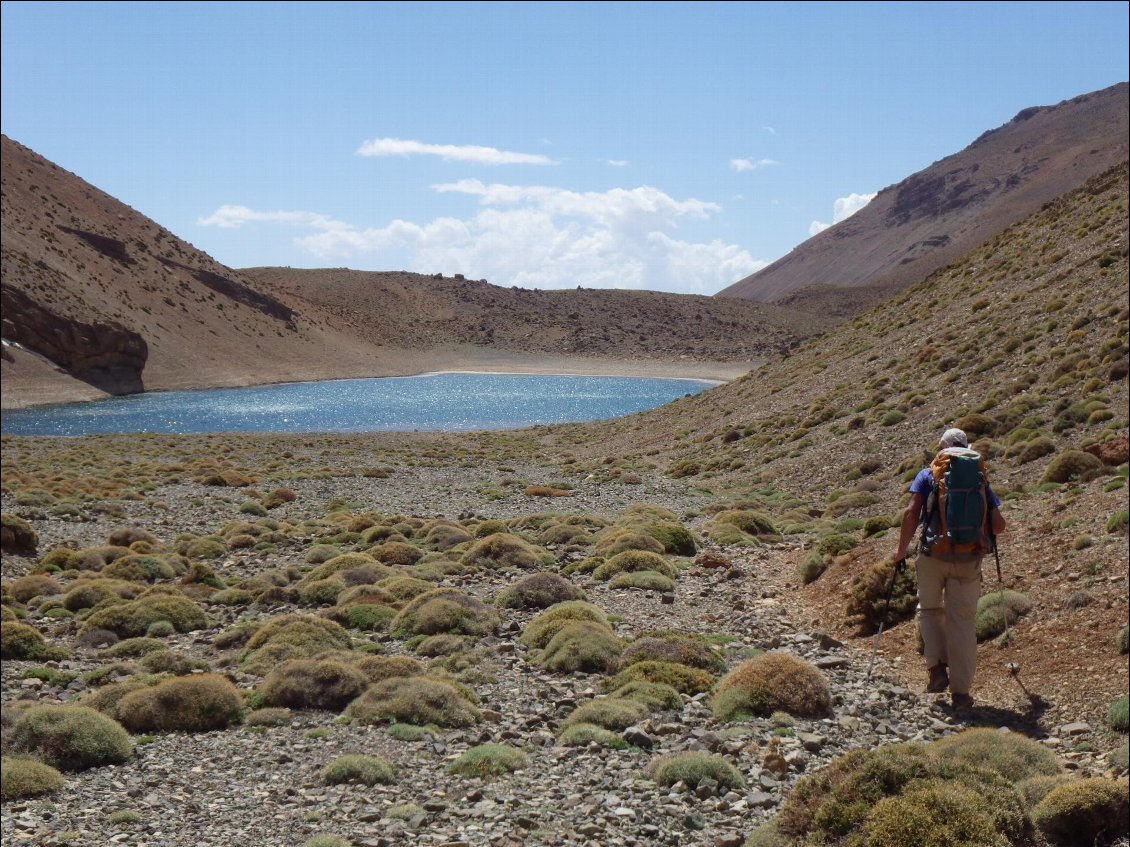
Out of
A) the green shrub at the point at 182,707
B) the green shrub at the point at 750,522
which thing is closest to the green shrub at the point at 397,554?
the green shrub at the point at 750,522

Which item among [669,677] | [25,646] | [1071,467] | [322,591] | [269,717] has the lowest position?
[25,646]

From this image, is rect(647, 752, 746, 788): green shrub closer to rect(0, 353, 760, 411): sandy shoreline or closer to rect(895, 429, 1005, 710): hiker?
rect(895, 429, 1005, 710): hiker

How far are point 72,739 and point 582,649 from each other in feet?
18.6

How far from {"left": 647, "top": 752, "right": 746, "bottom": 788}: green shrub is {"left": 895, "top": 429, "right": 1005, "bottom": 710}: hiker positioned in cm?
256

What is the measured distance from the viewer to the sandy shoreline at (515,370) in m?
100

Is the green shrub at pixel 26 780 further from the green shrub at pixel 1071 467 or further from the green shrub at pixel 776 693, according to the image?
the green shrub at pixel 1071 467

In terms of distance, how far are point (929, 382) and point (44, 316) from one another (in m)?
92.4

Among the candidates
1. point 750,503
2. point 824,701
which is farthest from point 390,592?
point 750,503

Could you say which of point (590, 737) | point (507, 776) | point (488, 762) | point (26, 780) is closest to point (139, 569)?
point (26, 780)

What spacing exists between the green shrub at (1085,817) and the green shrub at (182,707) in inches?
336

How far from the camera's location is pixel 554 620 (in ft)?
48.8

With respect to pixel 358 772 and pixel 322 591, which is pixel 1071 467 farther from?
pixel 358 772

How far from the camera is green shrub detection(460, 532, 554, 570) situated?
21.0m

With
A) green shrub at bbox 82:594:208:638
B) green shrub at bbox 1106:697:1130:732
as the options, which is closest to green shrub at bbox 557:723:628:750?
green shrub at bbox 1106:697:1130:732
